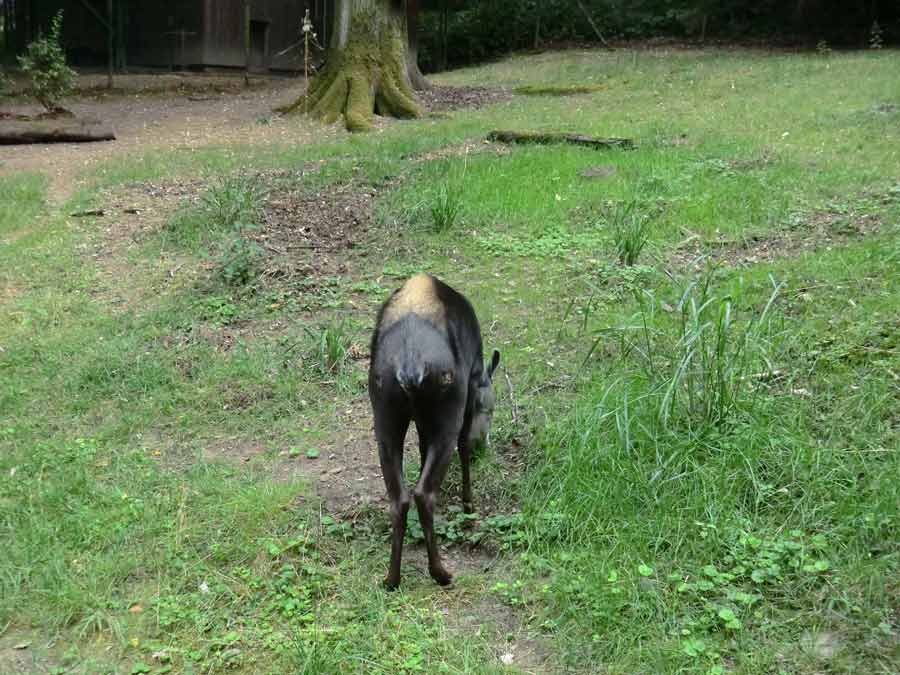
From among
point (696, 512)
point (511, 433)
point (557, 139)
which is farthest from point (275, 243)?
point (696, 512)

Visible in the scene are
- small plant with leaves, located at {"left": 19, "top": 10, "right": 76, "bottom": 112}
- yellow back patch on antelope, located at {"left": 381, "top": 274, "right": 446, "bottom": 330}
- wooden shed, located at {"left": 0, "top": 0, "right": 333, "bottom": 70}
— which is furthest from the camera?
wooden shed, located at {"left": 0, "top": 0, "right": 333, "bottom": 70}

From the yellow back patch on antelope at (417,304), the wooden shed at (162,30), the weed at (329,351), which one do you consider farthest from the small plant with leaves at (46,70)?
the yellow back patch on antelope at (417,304)

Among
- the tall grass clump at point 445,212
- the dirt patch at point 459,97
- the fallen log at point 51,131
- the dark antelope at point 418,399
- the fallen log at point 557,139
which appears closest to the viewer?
the dark antelope at point 418,399

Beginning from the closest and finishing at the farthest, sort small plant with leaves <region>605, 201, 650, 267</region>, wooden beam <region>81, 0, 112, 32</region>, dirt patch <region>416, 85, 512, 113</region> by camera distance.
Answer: small plant with leaves <region>605, 201, 650, 267</region> → dirt patch <region>416, 85, 512, 113</region> → wooden beam <region>81, 0, 112, 32</region>

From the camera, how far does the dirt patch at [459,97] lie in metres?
15.0

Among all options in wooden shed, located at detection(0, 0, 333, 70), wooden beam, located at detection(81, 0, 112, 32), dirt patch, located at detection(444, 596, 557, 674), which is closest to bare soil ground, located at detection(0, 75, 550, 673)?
dirt patch, located at detection(444, 596, 557, 674)

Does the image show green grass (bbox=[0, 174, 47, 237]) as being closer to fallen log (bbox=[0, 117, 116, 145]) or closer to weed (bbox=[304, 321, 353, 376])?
fallen log (bbox=[0, 117, 116, 145])

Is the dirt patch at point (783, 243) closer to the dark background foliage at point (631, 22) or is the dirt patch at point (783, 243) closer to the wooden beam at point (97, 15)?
the dark background foliage at point (631, 22)

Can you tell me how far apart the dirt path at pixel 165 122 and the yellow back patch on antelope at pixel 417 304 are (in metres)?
7.17

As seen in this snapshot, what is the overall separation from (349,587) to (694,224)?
5201 millimetres

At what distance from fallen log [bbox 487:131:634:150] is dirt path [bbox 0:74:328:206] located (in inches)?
Answer: 107

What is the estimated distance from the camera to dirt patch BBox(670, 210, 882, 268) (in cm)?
703

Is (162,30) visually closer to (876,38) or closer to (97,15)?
(97,15)

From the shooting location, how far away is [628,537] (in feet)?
12.4
